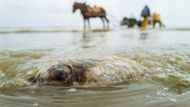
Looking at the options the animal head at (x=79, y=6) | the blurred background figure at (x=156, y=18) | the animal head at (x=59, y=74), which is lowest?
the blurred background figure at (x=156, y=18)

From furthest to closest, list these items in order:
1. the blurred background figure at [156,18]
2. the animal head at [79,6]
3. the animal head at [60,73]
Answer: the blurred background figure at [156,18] → the animal head at [79,6] → the animal head at [60,73]

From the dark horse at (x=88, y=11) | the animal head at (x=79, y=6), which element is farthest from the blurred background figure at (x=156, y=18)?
the animal head at (x=79, y=6)

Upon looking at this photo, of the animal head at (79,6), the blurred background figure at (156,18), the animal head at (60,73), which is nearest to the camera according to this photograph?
the animal head at (60,73)

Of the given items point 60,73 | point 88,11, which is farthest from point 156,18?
point 60,73

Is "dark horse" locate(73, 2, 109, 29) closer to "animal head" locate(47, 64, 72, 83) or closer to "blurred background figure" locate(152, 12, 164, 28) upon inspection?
"blurred background figure" locate(152, 12, 164, 28)

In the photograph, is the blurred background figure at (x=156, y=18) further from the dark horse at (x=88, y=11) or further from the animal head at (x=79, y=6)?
the animal head at (x=79, y=6)

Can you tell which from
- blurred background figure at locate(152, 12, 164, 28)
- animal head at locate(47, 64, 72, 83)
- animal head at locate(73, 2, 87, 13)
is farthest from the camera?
blurred background figure at locate(152, 12, 164, 28)

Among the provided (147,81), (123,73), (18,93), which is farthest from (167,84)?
(18,93)

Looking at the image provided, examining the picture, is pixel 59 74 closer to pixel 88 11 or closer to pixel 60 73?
pixel 60 73

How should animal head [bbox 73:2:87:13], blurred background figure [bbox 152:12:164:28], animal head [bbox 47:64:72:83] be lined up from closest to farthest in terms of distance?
1. animal head [bbox 47:64:72:83]
2. animal head [bbox 73:2:87:13]
3. blurred background figure [bbox 152:12:164:28]

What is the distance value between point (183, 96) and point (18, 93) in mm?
1580

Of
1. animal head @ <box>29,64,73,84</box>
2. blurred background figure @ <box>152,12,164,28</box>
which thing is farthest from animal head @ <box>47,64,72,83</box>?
blurred background figure @ <box>152,12,164,28</box>

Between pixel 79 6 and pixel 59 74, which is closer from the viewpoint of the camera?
pixel 59 74

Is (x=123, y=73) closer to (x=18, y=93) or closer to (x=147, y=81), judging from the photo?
(x=147, y=81)
